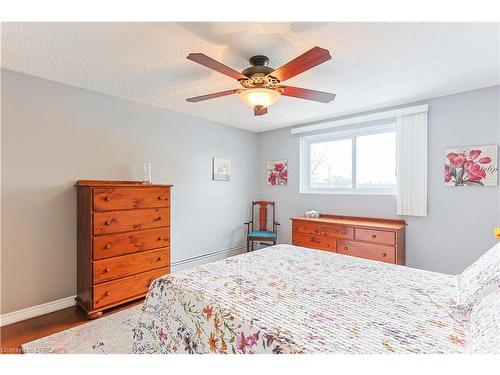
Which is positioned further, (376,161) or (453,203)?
(376,161)

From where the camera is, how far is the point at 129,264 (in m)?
2.63

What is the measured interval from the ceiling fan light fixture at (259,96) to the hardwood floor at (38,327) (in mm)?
2468

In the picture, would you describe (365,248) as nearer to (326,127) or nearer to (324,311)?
(326,127)

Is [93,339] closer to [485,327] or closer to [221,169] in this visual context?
[485,327]

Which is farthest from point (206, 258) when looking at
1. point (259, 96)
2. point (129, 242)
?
point (259, 96)

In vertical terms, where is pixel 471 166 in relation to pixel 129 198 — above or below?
above

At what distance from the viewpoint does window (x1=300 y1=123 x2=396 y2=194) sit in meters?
3.47

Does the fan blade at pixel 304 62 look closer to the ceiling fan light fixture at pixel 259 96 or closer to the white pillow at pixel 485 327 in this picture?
the ceiling fan light fixture at pixel 259 96

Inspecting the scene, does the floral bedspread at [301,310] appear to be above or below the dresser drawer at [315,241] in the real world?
above

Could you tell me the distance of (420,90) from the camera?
2.77 m

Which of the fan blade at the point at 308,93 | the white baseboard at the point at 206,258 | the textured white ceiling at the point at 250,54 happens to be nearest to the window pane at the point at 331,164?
the textured white ceiling at the point at 250,54

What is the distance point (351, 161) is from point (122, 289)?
349 centimetres

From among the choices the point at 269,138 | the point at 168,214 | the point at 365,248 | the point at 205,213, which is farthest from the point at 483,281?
the point at 269,138

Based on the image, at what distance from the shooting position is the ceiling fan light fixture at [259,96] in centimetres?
193
